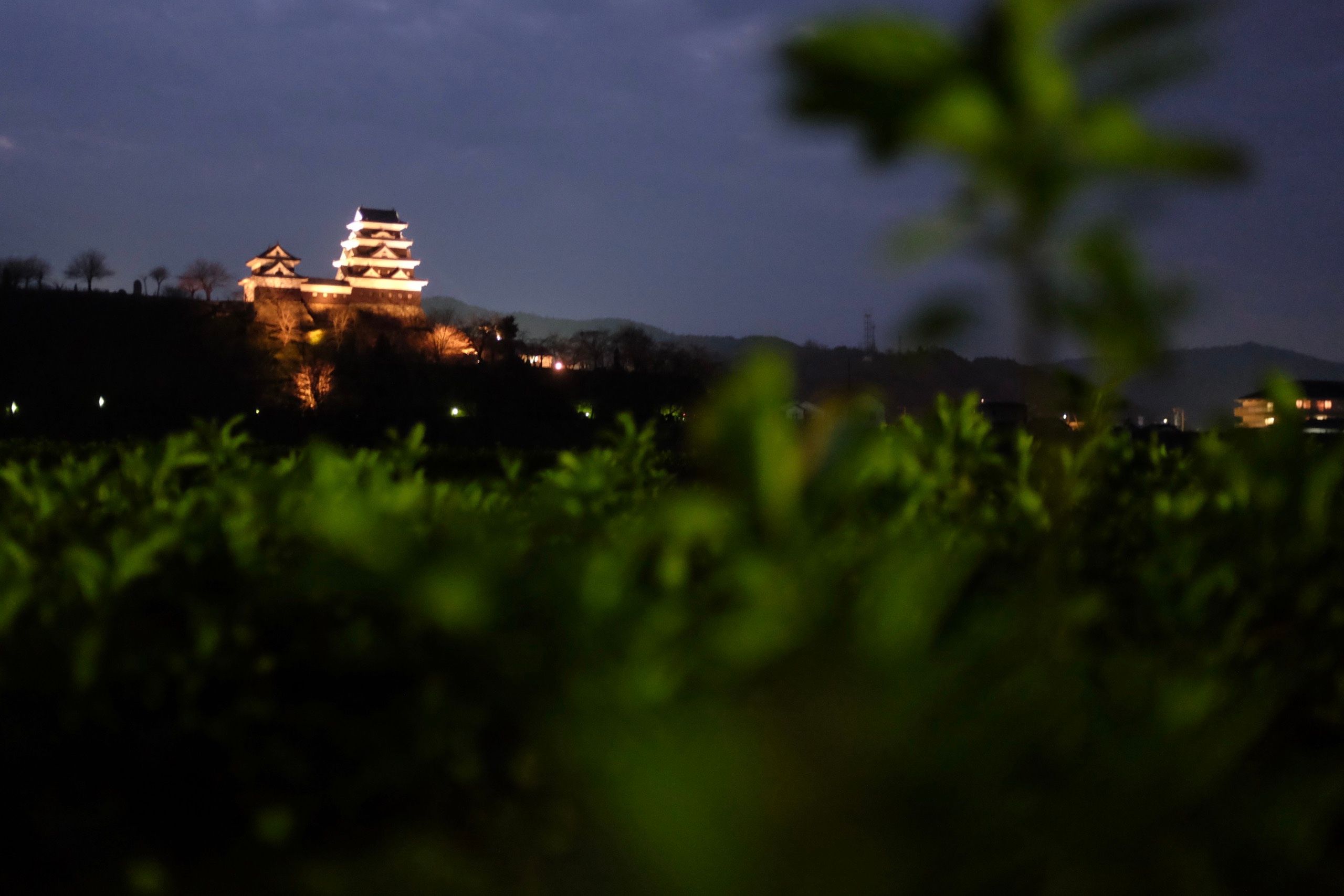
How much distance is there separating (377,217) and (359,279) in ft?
21.5

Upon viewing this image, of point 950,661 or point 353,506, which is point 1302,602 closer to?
point 950,661

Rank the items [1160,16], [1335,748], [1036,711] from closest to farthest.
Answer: [1036,711]
[1160,16]
[1335,748]

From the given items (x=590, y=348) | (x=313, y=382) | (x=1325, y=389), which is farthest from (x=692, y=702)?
(x=590, y=348)

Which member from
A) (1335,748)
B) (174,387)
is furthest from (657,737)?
(174,387)

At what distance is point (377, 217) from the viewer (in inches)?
3669

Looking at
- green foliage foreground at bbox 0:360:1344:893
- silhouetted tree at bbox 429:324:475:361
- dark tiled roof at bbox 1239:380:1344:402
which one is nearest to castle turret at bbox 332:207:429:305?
silhouetted tree at bbox 429:324:475:361

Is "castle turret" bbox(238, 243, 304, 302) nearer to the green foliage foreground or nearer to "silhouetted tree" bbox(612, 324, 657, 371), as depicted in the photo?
"silhouetted tree" bbox(612, 324, 657, 371)

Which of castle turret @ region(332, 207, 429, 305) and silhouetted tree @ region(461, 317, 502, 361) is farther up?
castle turret @ region(332, 207, 429, 305)

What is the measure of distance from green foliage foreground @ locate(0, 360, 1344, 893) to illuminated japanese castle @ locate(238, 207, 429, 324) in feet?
257

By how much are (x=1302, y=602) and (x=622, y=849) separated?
6.68 feet

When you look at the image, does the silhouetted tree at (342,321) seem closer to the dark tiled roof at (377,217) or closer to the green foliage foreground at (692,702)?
the dark tiled roof at (377,217)

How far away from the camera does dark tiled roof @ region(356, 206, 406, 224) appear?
305 ft

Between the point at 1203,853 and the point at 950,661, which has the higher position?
the point at 950,661

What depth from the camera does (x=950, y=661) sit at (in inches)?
70.6
